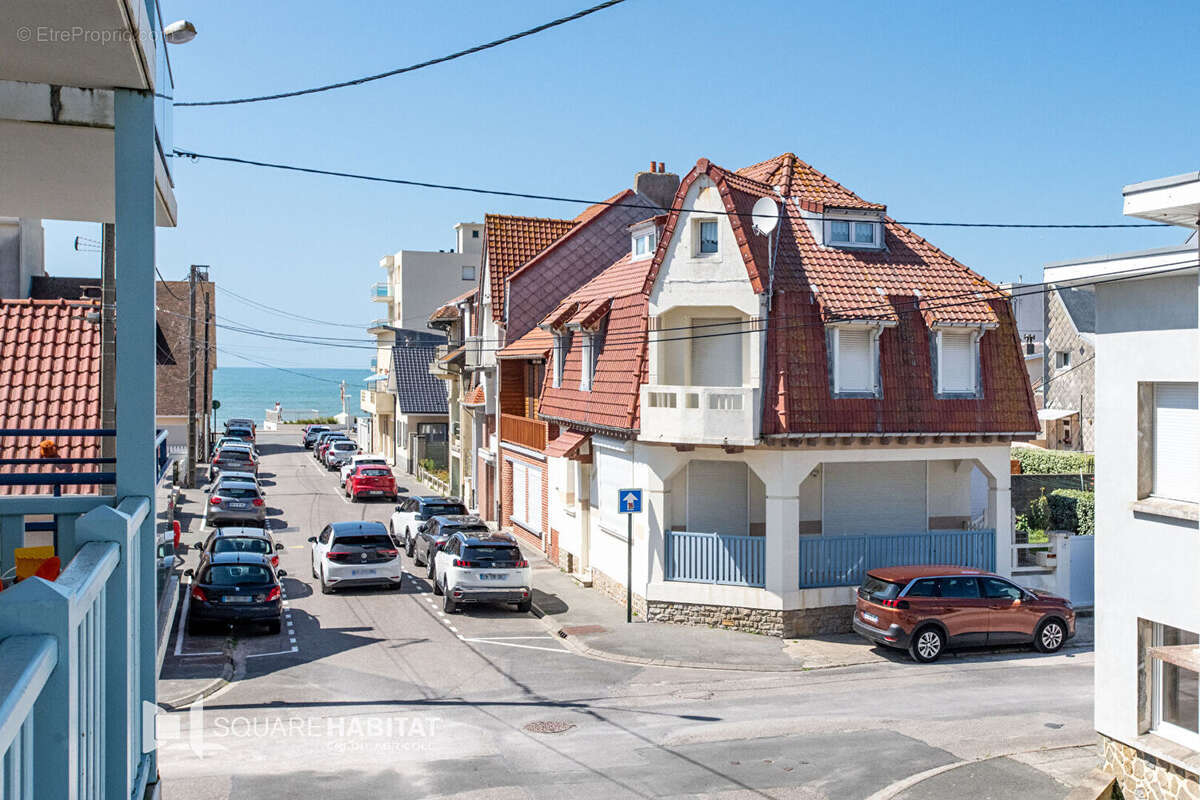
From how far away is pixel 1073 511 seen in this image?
26500 mm

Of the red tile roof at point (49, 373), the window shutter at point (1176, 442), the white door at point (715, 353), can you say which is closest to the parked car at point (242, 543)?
the red tile roof at point (49, 373)

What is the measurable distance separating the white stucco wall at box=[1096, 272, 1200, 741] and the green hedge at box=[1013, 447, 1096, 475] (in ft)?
68.6

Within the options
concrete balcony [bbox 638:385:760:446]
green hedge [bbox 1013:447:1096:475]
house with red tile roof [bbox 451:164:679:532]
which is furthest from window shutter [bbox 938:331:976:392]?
house with red tile roof [bbox 451:164:679:532]

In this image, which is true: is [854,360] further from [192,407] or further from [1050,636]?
[192,407]

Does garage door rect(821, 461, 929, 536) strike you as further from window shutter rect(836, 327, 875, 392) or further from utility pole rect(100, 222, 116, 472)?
utility pole rect(100, 222, 116, 472)

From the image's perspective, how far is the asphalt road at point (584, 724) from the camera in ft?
41.4

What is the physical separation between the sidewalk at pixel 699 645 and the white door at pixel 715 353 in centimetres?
513

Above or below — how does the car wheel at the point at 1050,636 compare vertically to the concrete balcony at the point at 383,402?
below

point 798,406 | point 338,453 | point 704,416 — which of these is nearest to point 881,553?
point 798,406

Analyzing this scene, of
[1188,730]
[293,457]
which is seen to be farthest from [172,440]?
[1188,730]

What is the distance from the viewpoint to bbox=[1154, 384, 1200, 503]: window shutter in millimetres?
10945

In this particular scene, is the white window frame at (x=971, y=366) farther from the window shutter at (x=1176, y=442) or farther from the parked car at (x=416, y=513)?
the parked car at (x=416, y=513)

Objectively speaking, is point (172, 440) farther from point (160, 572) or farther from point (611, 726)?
point (611, 726)

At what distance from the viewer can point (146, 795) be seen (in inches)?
198
